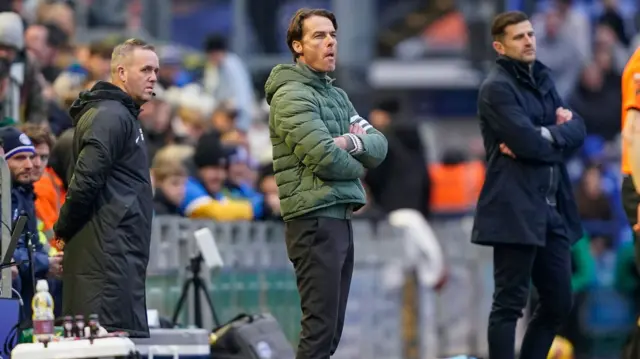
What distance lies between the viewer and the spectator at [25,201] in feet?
→ 40.9

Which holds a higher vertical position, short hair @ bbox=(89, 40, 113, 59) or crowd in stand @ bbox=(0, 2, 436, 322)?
short hair @ bbox=(89, 40, 113, 59)

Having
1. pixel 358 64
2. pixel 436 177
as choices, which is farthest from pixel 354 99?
pixel 436 177

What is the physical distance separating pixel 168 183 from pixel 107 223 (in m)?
3.87

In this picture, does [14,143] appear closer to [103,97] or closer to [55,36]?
[103,97]

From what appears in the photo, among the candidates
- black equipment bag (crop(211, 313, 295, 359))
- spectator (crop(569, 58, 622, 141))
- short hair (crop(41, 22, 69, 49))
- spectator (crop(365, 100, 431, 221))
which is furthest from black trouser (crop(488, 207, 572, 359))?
spectator (crop(569, 58, 622, 141))

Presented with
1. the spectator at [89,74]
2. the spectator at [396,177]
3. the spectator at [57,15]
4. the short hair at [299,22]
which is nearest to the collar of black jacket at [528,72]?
the short hair at [299,22]

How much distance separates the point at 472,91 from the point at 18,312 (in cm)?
2086

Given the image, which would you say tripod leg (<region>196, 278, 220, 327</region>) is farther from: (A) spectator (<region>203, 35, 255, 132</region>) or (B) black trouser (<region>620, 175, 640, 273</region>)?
(A) spectator (<region>203, 35, 255, 132</region>)

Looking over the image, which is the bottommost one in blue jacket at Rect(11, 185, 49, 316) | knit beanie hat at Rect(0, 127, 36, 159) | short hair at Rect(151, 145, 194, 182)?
blue jacket at Rect(11, 185, 49, 316)

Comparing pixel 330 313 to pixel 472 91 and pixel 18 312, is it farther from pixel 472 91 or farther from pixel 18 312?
pixel 472 91

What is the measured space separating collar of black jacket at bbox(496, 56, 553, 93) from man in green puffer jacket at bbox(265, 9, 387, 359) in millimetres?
1722

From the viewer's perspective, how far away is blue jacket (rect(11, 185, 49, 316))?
40.7 ft

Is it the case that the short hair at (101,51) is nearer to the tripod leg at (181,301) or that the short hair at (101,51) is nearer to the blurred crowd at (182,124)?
the blurred crowd at (182,124)

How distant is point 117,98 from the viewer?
1210cm
